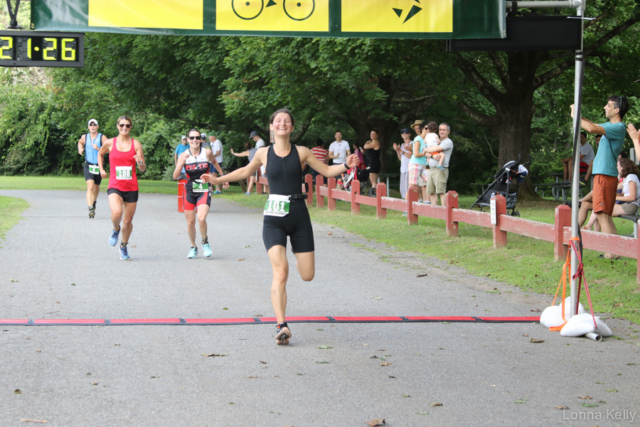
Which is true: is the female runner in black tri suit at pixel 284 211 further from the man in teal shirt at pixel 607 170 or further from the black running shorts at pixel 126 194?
the black running shorts at pixel 126 194

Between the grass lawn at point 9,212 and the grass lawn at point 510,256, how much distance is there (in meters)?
0.31

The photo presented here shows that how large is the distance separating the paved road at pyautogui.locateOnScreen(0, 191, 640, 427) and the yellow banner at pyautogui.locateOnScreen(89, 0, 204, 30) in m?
3.04

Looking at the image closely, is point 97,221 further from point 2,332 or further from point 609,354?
point 609,354

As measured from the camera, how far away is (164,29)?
9.10 metres

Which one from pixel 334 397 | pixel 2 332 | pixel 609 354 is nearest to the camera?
pixel 334 397

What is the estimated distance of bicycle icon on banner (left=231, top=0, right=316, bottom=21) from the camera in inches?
357

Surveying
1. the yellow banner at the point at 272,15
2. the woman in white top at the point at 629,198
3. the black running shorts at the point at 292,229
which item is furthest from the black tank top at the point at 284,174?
the woman in white top at the point at 629,198

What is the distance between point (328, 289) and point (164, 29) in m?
3.56

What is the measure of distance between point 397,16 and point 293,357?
15.6ft

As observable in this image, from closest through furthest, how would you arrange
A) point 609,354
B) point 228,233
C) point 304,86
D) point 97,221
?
1. point 609,354
2. point 228,233
3. point 97,221
4. point 304,86

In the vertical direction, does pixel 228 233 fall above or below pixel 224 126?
below

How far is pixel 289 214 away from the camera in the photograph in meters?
6.88

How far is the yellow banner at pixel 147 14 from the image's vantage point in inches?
354

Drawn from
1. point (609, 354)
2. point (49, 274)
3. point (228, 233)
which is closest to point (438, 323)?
point (609, 354)
